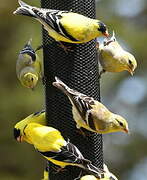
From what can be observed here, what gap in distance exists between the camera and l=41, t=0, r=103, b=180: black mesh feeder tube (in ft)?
12.4

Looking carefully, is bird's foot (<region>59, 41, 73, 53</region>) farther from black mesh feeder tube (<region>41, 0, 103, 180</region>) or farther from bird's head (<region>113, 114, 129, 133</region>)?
bird's head (<region>113, 114, 129, 133</region>)

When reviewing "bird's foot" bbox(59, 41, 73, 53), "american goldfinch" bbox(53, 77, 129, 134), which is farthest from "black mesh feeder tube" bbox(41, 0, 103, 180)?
"american goldfinch" bbox(53, 77, 129, 134)

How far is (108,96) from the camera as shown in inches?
325

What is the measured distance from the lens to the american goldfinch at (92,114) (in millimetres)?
3502

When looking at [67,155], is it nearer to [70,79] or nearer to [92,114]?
[92,114]

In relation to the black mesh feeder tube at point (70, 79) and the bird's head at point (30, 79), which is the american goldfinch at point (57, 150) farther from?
the bird's head at point (30, 79)

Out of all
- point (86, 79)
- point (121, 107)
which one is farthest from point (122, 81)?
point (86, 79)

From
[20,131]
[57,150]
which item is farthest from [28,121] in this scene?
[57,150]

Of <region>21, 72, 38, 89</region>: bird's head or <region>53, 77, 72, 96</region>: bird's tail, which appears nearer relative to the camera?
<region>53, 77, 72, 96</region>: bird's tail

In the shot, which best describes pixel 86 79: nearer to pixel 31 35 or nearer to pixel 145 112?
pixel 31 35

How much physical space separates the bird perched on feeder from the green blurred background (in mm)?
3530

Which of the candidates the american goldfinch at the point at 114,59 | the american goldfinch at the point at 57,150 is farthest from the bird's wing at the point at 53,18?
the american goldfinch at the point at 57,150

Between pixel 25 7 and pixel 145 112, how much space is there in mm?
5284

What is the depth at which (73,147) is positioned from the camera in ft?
11.7
